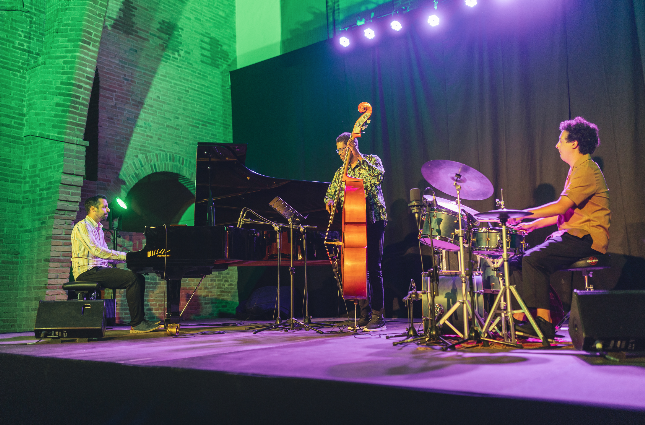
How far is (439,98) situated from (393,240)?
2009mm

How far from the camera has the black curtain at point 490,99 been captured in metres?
5.30

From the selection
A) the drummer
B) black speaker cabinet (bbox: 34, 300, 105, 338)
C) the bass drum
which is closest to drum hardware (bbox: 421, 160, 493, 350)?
the bass drum

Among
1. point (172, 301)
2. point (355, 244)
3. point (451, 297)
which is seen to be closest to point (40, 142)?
point (172, 301)

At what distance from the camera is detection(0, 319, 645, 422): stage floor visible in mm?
1722

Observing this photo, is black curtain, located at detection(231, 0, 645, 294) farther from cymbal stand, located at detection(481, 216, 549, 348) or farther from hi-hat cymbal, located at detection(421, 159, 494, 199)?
cymbal stand, located at detection(481, 216, 549, 348)

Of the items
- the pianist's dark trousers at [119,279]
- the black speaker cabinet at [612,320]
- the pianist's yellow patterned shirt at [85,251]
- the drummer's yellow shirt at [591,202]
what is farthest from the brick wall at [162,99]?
the black speaker cabinet at [612,320]

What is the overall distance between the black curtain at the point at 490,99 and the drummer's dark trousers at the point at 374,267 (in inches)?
72.2

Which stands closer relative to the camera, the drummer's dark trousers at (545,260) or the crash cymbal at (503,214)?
the crash cymbal at (503,214)

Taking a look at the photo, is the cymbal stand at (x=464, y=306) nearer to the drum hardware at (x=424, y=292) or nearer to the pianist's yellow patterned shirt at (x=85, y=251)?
the drum hardware at (x=424, y=292)

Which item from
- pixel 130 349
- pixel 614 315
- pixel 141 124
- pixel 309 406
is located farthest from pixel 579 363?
pixel 141 124

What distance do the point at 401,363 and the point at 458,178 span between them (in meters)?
1.56

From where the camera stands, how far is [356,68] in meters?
7.39

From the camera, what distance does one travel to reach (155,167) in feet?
25.3

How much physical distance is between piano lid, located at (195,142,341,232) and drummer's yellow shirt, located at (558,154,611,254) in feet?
8.45
